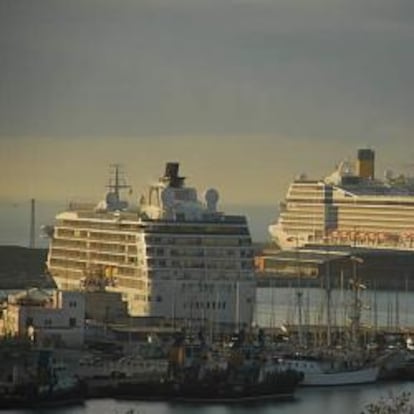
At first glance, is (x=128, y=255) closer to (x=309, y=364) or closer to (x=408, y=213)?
(x=309, y=364)

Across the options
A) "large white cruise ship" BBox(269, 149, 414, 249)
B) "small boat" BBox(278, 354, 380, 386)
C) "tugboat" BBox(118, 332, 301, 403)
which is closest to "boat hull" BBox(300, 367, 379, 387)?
"small boat" BBox(278, 354, 380, 386)

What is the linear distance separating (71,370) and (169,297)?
13.8ft

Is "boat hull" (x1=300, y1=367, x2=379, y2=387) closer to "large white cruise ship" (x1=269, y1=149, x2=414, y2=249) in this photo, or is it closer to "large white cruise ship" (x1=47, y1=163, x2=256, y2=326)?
"large white cruise ship" (x1=47, y1=163, x2=256, y2=326)

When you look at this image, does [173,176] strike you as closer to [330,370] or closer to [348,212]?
[330,370]

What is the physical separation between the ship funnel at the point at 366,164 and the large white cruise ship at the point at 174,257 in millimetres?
24700

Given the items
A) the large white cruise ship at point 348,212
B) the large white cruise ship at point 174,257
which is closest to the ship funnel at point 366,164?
the large white cruise ship at point 348,212

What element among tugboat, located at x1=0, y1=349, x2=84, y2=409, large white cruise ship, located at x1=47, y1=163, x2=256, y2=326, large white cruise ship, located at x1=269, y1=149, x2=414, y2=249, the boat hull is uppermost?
large white cruise ship, located at x1=269, y1=149, x2=414, y2=249

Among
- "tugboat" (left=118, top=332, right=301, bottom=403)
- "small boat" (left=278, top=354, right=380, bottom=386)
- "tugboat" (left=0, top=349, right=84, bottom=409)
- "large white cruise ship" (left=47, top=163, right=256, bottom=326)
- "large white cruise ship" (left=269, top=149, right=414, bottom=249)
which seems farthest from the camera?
"large white cruise ship" (left=269, top=149, right=414, bottom=249)

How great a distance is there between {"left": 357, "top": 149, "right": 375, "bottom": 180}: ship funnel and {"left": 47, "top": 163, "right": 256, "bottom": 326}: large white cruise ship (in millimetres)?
24700

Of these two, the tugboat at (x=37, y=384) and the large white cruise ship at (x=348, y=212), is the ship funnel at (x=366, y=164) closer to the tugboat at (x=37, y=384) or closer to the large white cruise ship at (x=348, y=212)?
the large white cruise ship at (x=348, y=212)

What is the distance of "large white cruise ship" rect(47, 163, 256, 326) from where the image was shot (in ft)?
78.3

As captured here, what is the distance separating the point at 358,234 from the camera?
45.2 meters

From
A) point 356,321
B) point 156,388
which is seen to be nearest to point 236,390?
point 156,388

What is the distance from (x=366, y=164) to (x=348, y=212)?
13.0 ft
